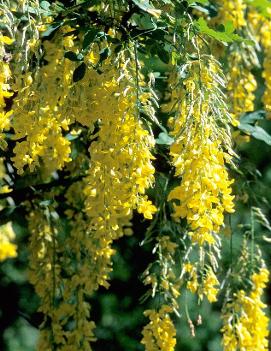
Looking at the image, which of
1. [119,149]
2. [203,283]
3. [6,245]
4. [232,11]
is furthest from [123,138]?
[6,245]

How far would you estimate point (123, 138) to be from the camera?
221 centimetres

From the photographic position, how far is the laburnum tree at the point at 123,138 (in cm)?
215

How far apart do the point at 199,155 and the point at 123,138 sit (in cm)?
22

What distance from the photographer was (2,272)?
16.6 ft

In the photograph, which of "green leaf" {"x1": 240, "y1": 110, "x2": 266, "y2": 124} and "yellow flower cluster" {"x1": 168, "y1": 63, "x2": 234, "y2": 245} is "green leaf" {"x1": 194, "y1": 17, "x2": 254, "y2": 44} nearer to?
"yellow flower cluster" {"x1": 168, "y1": 63, "x2": 234, "y2": 245}

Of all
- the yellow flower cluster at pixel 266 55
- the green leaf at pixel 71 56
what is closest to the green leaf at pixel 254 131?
the yellow flower cluster at pixel 266 55

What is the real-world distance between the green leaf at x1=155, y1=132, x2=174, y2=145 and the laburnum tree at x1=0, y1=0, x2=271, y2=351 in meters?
0.01

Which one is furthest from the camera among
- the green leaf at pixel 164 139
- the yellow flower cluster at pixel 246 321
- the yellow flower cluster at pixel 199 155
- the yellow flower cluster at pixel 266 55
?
the yellow flower cluster at pixel 266 55

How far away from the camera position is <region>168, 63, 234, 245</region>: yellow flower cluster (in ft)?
6.90

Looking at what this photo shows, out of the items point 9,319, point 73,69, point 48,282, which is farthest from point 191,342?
point 73,69

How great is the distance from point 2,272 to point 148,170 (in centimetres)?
304

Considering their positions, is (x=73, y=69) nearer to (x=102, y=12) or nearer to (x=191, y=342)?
(x=102, y=12)

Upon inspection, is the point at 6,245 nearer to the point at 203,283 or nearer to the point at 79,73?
the point at 203,283

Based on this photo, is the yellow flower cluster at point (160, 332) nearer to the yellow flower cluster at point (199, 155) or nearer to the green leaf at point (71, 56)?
the yellow flower cluster at point (199, 155)
